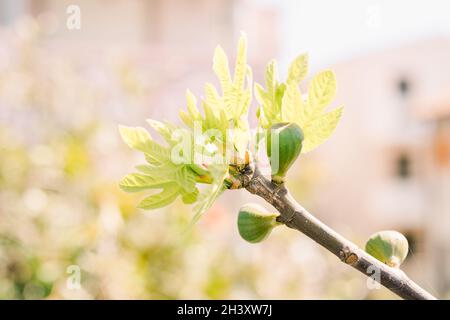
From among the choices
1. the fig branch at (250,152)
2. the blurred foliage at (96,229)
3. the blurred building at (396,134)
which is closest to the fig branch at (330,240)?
the fig branch at (250,152)

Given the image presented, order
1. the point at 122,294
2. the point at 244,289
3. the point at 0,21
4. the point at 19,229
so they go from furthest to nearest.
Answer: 1. the point at 0,21
2. the point at 244,289
3. the point at 19,229
4. the point at 122,294

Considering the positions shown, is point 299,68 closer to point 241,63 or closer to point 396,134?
point 241,63

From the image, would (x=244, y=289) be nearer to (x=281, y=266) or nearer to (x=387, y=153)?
(x=281, y=266)

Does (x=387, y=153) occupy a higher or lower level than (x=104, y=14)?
lower

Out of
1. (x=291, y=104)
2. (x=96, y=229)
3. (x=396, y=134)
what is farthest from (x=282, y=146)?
(x=396, y=134)
